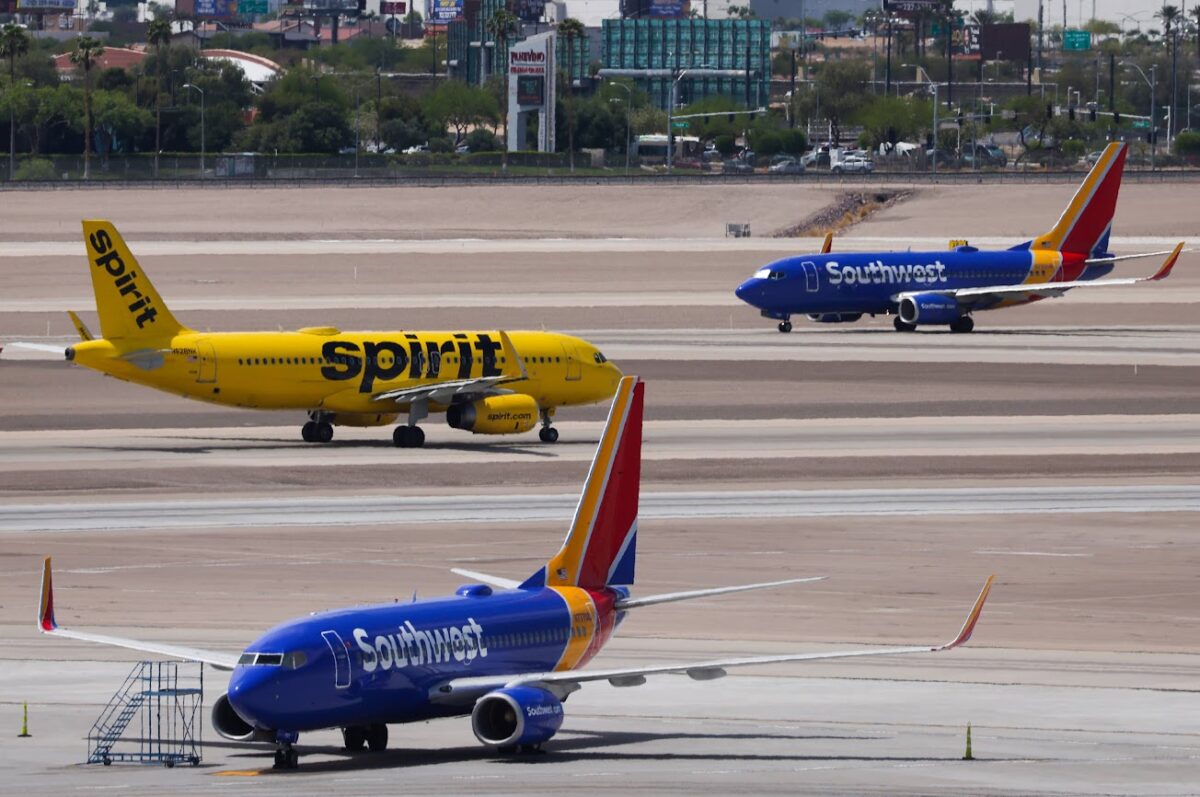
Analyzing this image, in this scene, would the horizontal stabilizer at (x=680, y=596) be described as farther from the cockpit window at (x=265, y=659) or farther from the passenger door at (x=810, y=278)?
the passenger door at (x=810, y=278)

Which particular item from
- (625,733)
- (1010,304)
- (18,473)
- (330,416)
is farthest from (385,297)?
(625,733)

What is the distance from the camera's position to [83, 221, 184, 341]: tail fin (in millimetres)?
71688

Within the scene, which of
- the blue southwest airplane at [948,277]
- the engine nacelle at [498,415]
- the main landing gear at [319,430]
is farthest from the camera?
the blue southwest airplane at [948,277]

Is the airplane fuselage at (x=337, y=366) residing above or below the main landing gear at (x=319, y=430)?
above

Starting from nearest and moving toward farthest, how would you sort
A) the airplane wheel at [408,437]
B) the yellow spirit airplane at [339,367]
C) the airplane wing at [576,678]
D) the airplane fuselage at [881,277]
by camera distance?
the airplane wing at [576,678] < the yellow spirit airplane at [339,367] < the airplane wheel at [408,437] < the airplane fuselage at [881,277]

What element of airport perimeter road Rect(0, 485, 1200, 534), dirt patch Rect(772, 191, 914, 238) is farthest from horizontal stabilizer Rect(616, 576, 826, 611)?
dirt patch Rect(772, 191, 914, 238)

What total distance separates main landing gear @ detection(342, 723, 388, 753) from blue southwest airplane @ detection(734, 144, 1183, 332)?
8365 centimetres

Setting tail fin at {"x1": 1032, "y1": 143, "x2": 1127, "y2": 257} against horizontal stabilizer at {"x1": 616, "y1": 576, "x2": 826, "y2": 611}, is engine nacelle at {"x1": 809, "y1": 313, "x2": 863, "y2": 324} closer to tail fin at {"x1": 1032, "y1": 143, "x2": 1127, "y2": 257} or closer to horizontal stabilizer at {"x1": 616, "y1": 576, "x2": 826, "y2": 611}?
tail fin at {"x1": 1032, "y1": 143, "x2": 1127, "y2": 257}

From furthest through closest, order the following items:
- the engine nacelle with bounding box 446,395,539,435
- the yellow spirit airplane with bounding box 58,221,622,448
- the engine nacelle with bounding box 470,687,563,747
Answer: the engine nacelle with bounding box 446,395,539,435 → the yellow spirit airplane with bounding box 58,221,622,448 → the engine nacelle with bounding box 470,687,563,747

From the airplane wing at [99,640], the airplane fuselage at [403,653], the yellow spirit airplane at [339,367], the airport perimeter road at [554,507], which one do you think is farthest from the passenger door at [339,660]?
the yellow spirit airplane at [339,367]

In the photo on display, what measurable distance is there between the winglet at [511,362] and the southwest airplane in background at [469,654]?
39.7m

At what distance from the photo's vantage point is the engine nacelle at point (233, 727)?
3122 cm

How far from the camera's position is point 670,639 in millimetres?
46156

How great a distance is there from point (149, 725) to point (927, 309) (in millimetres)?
86850
